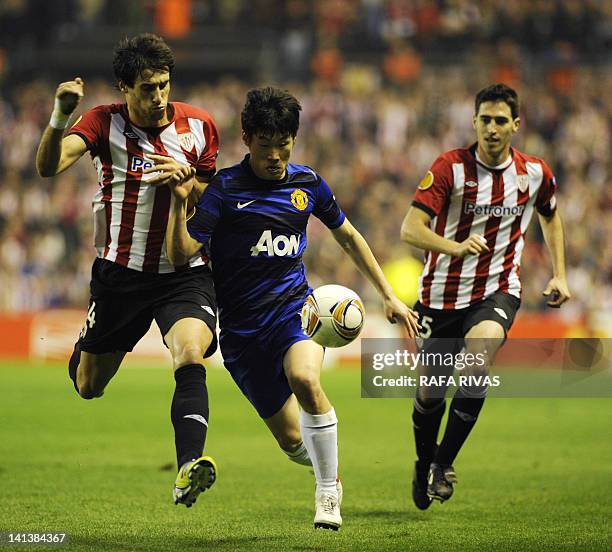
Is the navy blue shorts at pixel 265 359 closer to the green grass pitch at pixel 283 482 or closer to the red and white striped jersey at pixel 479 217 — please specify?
the green grass pitch at pixel 283 482

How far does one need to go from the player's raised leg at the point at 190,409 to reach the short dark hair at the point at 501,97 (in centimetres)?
243

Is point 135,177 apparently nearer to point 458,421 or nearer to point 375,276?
point 375,276

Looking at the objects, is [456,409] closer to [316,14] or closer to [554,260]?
[554,260]

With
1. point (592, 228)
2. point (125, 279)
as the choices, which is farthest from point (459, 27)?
point (125, 279)

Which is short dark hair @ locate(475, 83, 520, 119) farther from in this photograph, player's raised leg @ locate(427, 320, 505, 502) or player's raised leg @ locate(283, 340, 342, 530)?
player's raised leg @ locate(283, 340, 342, 530)

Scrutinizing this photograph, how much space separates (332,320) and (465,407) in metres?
1.32

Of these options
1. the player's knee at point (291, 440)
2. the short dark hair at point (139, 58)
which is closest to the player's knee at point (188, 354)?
the player's knee at point (291, 440)

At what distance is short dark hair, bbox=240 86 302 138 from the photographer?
5969 millimetres

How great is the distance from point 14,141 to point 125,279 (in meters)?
15.8

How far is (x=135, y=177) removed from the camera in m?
6.55

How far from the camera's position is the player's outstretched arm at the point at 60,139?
5.77 metres

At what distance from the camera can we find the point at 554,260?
25.3ft

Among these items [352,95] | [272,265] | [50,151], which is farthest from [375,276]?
[352,95]

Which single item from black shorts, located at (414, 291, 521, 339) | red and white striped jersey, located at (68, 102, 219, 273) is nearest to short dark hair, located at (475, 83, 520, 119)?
black shorts, located at (414, 291, 521, 339)
